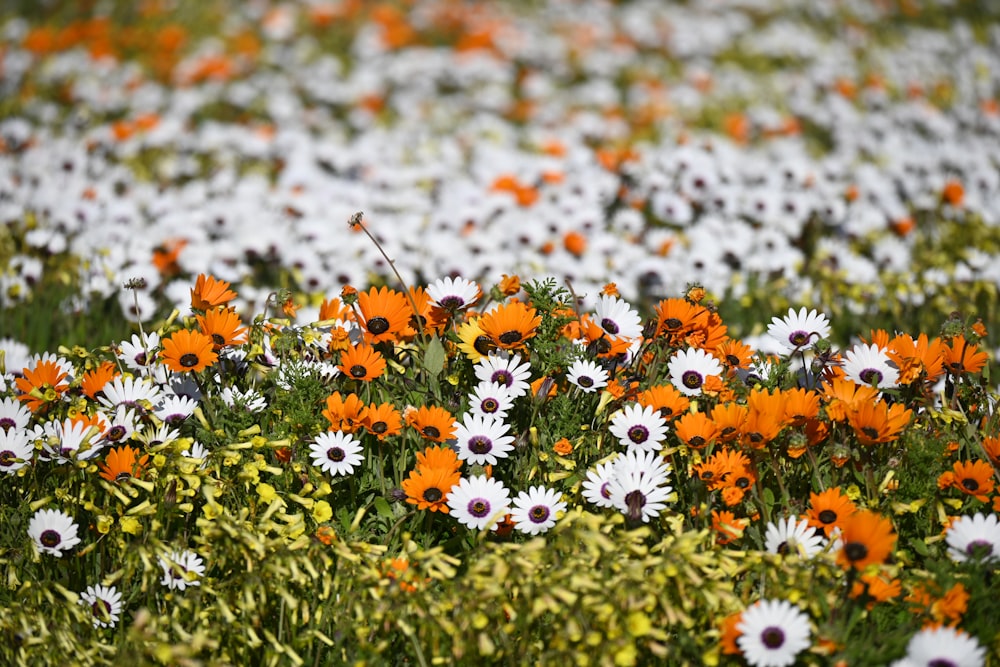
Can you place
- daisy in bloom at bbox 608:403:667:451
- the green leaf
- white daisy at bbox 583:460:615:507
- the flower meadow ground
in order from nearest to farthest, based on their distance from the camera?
the flower meadow ground < white daisy at bbox 583:460:615:507 < daisy in bloom at bbox 608:403:667:451 < the green leaf

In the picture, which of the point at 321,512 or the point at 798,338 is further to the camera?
the point at 798,338

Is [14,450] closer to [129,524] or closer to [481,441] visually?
[129,524]

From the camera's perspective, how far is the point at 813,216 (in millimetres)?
5434

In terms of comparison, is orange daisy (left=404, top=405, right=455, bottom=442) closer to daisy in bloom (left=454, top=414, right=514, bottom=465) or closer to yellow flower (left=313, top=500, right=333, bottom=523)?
daisy in bloom (left=454, top=414, right=514, bottom=465)

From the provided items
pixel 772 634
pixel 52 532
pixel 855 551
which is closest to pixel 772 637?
pixel 772 634

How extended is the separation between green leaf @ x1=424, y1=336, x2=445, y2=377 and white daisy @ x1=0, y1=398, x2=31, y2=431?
3.96ft

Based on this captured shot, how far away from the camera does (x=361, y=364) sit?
271 centimetres

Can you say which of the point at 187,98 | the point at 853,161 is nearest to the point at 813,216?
the point at 853,161

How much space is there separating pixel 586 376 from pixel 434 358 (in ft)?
1.59

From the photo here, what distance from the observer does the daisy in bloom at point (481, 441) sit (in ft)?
8.48

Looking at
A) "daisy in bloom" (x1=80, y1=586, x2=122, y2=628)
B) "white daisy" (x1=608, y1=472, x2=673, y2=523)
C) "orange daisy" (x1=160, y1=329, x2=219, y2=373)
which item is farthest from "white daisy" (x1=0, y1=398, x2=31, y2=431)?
"white daisy" (x1=608, y1=472, x2=673, y2=523)

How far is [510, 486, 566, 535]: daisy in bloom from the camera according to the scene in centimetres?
247

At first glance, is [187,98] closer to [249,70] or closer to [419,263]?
[249,70]

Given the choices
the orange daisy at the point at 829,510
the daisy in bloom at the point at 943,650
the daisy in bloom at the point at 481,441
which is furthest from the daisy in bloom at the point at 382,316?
the daisy in bloom at the point at 943,650
